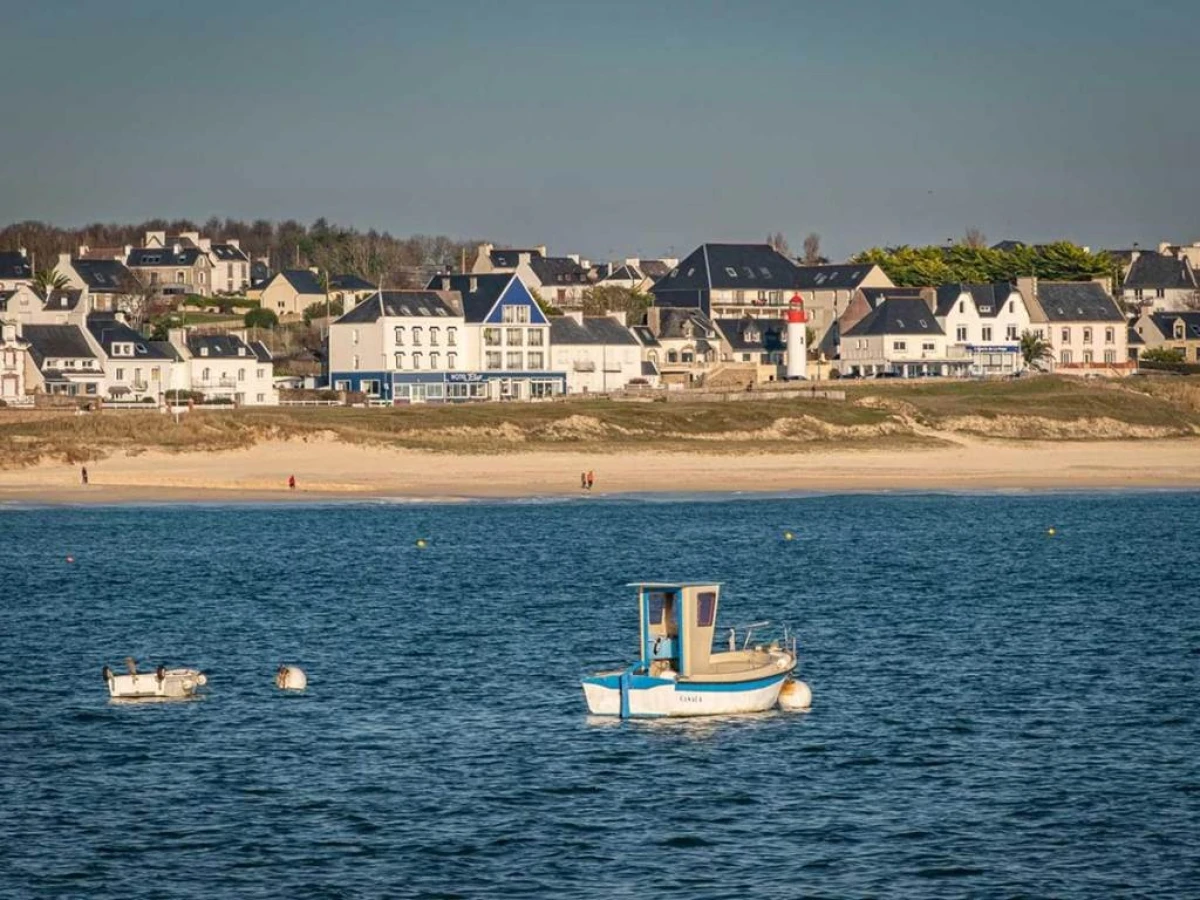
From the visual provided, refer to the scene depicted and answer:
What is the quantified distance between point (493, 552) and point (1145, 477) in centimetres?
4537

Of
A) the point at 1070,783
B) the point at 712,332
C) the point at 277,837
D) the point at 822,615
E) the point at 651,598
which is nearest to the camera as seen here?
the point at 277,837

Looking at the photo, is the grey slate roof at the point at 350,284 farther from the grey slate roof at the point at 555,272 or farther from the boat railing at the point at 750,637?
the boat railing at the point at 750,637

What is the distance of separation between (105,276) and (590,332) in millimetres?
57721

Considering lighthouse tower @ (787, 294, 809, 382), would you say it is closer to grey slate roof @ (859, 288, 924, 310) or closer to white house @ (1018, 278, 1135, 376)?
grey slate roof @ (859, 288, 924, 310)

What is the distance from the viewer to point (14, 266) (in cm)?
18938

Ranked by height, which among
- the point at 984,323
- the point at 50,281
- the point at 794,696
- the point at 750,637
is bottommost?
the point at 794,696

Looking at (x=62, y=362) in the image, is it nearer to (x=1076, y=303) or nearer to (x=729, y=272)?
(x=729, y=272)

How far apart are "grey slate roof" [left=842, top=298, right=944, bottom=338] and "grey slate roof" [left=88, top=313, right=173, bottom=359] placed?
192 ft

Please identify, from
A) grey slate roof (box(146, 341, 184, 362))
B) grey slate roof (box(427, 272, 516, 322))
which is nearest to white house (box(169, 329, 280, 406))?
grey slate roof (box(146, 341, 184, 362))

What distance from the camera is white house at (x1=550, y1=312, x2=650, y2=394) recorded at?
148 metres

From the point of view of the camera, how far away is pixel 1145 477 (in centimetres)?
10594

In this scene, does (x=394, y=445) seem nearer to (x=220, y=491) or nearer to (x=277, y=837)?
(x=220, y=491)

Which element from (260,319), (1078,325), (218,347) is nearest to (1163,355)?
(1078,325)

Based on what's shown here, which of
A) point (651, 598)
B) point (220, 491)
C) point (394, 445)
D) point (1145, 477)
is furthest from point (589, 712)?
point (1145, 477)
